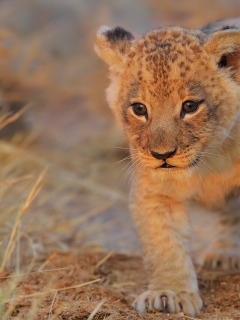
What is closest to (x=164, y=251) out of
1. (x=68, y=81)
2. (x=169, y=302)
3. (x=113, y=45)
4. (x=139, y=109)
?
(x=169, y=302)

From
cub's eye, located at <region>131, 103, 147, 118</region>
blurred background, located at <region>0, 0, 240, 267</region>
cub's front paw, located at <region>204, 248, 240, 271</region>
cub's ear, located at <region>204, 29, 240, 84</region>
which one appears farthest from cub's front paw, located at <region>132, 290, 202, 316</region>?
blurred background, located at <region>0, 0, 240, 267</region>

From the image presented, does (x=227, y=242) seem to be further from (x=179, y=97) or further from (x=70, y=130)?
(x=70, y=130)

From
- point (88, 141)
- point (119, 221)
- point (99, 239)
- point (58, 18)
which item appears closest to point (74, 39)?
point (58, 18)

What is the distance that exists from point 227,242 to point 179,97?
1615mm

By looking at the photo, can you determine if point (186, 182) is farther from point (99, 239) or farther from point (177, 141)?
point (99, 239)

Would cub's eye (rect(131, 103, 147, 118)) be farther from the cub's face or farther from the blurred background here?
the blurred background

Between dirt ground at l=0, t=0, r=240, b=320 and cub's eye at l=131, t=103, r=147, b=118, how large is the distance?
1.24 metres

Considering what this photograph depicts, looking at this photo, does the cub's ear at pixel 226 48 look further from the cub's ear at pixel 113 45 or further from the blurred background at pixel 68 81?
the blurred background at pixel 68 81

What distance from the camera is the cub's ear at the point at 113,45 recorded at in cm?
308

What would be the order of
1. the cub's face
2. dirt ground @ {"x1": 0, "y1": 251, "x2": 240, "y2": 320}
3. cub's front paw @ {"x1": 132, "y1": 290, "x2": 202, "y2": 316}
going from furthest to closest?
cub's front paw @ {"x1": 132, "y1": 290, "x2": 202, "y2": 316} → the cub's face → dirt ground @ {"x1": 0, "y1": 251, "x2": 240, "y2": 320}

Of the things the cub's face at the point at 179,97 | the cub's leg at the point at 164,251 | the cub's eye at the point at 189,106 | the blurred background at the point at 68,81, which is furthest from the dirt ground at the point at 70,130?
the cub's eye at the point at 189,106

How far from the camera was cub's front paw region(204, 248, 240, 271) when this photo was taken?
3.55m

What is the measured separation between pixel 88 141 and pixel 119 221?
1.67 meters

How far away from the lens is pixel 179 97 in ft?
8.60
